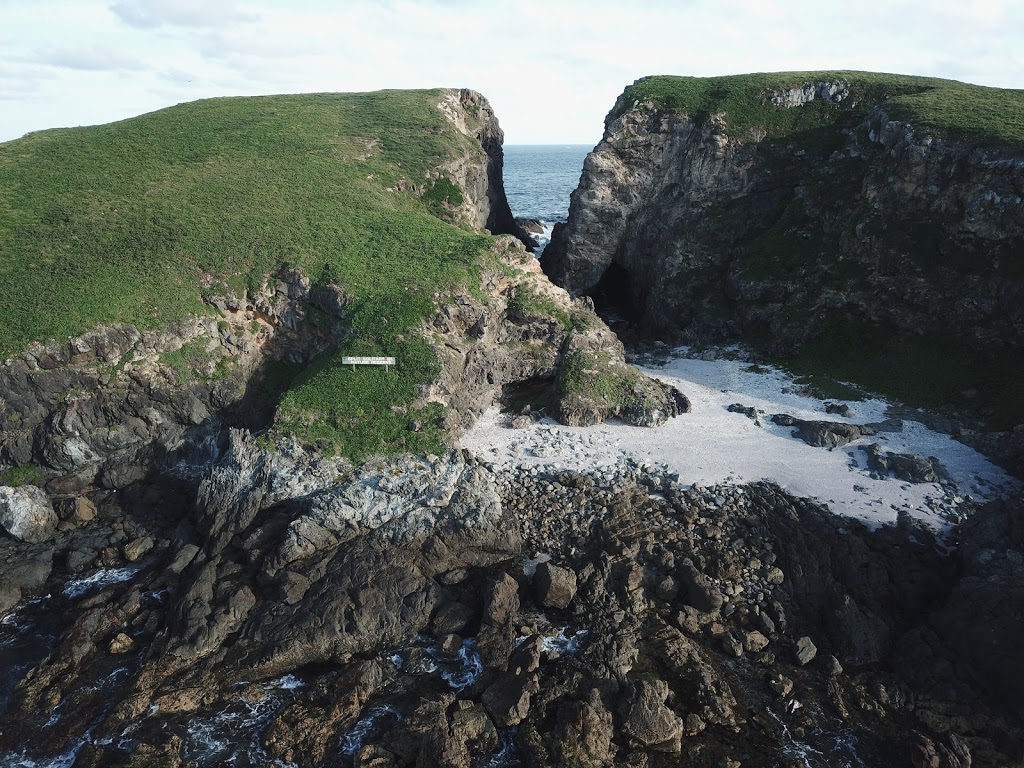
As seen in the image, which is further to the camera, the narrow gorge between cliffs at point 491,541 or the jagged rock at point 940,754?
the narrow gorge between cliffs at point 491,541

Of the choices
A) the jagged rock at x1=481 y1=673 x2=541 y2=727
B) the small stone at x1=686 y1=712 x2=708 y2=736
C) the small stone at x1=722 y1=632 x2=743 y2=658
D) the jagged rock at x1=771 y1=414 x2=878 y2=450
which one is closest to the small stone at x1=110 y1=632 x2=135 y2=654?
the jagged rock at x1=481 y1=673 x2=541 y2=727

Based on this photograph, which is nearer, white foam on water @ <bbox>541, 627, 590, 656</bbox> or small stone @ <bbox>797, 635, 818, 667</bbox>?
small stone @ <bbox>797, 635, 818, 667</bbox>

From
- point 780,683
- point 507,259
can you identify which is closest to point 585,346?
point 507,259

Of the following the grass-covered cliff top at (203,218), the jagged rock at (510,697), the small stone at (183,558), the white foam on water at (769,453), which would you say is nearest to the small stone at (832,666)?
the white foam on water at (769,453)

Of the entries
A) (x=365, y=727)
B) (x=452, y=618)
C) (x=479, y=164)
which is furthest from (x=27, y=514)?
(x=479, y=164)

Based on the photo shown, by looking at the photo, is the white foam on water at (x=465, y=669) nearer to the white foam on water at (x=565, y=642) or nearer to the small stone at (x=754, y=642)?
the white foam on water at (x=565, y=642)

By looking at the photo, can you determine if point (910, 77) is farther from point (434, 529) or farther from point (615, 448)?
point (434, 529)

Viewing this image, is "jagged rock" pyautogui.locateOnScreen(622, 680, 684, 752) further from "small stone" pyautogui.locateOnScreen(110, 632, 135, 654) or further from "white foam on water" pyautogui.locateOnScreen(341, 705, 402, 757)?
"small stone" pyautogui.locateOnScreen(110, 632, 135, 654)
